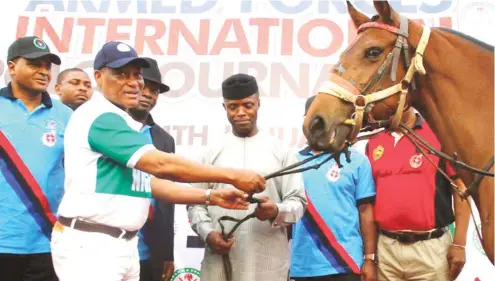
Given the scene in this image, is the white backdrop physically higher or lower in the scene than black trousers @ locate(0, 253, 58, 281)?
higher

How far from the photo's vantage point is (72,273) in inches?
109

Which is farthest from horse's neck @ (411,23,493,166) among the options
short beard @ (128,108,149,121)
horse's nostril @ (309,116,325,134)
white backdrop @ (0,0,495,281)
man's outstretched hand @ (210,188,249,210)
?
short beard @ (128,108,149,121)

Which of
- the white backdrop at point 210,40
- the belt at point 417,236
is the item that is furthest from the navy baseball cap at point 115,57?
the belt at point 417,236

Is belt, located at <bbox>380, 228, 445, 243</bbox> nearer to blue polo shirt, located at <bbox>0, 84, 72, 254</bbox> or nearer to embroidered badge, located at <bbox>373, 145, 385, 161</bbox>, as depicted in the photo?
embroidered badge, located at <bbox>373, 145, 385, 161</bbox>

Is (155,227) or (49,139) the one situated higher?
(49,139)

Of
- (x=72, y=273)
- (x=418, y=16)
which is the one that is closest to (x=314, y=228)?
(x=72, y=273)

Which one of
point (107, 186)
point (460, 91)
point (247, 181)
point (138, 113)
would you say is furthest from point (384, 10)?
point (138, 113)

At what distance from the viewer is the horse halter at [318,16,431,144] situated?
9.16ft

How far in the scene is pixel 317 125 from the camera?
9.14 feet

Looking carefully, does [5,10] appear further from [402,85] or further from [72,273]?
[402,85]

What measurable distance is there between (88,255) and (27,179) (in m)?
1.18

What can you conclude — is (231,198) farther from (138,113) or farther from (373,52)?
(138,113)

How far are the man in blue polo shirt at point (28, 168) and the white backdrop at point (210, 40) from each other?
129 cm

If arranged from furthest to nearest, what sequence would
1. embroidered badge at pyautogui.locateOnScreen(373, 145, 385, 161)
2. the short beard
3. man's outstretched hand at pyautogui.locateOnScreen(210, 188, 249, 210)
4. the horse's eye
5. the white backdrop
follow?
the white backdrop, the short beard, embroidered badge at pyautogui.locateOnScreen(373, 145, 385, 161), man's outstretched hand at pyautogui.locateOnScreen(210, 188, 249, 210), the horse's eye
